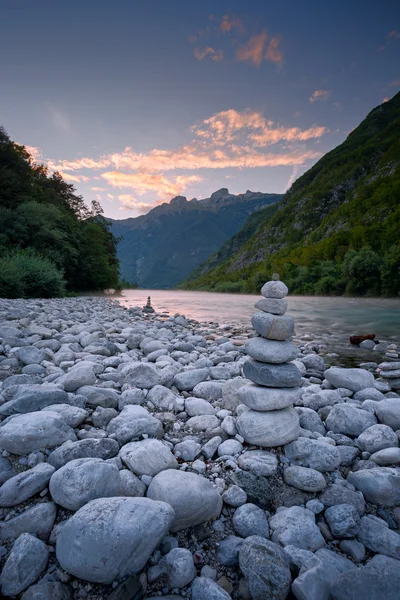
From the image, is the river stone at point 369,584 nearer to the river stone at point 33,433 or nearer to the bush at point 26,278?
the river stone at point 33,433

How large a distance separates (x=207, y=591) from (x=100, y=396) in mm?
2066

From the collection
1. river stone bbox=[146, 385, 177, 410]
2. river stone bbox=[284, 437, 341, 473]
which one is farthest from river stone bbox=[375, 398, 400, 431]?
river stone bbox=[146, 385, 177, 410]

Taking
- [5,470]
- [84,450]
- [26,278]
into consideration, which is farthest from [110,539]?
[26,278]

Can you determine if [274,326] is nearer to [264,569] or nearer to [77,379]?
[264,569]

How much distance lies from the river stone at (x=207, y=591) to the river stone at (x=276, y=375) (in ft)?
5.09

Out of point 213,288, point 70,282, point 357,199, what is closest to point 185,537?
point 70,282

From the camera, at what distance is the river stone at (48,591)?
137 cm

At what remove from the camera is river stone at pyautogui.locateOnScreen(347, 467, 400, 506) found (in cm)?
217

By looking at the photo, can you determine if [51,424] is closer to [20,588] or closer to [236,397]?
[20,588]

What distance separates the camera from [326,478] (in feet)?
7.79

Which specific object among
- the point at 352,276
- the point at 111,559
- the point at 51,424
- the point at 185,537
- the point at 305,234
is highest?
the point at 305,234

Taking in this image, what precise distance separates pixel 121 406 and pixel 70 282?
94.6 ft

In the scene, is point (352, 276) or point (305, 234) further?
point (305, 234)

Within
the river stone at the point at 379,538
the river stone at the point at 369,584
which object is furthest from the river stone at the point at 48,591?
the river stone at the point at 379,538
